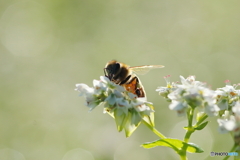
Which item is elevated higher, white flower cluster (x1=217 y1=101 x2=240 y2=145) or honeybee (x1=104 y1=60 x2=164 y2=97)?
honeybee (x1=104 y1=60 x2=164 y2=97)

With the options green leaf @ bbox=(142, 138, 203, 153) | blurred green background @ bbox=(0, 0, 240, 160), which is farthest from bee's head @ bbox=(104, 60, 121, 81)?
blurred green background @ bbox=(0, 0, 240, 160)

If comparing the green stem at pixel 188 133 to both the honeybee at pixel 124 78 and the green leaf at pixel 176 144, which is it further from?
the honeybee at pixel 124 78

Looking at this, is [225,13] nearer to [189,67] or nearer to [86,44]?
[189,67]

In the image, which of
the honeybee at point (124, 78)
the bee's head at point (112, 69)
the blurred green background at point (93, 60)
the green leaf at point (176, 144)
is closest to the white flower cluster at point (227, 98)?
the green leaf at point (176, 144)

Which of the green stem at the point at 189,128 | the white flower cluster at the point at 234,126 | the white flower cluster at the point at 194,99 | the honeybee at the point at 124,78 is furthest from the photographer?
the honeybee at the point at 124,78

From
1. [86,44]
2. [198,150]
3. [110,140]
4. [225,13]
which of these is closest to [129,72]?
[198,150]

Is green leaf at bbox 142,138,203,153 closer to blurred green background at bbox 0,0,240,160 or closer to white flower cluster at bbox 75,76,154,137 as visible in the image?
white flower cluster at bbox 75,76,154,137

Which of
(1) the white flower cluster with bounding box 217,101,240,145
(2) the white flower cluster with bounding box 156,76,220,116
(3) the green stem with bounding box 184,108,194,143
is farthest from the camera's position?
(3) the green stem with bounding box 184,108,194,143
